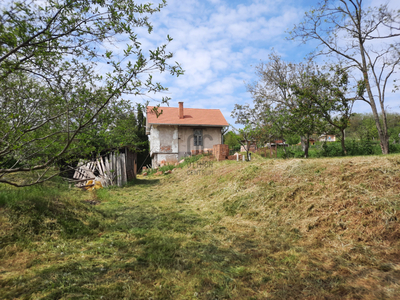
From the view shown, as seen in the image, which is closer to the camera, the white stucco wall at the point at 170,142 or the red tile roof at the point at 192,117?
the red tile roof at the point at 192,117

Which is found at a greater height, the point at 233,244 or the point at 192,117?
the point at 192,117

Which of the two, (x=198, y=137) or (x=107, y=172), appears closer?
(x=107, y=172)

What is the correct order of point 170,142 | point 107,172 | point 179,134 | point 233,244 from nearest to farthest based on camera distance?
point 233,244
point 107,172
point 170,142
point 179,134

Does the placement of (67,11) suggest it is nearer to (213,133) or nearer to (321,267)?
(321,267)

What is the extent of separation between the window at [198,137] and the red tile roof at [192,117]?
956 millimetres

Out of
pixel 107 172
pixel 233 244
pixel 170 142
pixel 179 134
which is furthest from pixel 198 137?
pixel 233 244

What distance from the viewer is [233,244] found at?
4.20m

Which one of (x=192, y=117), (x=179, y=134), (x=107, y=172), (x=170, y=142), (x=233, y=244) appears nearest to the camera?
(x=233, y=244)

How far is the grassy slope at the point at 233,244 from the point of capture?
268 centimetres

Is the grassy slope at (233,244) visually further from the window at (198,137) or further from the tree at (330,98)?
the window at (198,137)

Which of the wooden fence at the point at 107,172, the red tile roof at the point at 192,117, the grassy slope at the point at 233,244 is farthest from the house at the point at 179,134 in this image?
the grassy slope at the point at 233,244

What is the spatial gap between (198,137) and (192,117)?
2.19 meters

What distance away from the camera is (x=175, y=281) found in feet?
9.38

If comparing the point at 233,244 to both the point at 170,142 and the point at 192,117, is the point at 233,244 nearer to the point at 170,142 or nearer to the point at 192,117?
the point at 170,142
